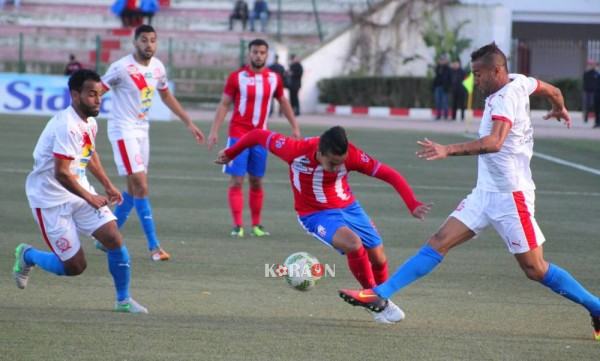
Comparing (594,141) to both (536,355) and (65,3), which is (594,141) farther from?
(65,3)

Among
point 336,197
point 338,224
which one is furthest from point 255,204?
point 338,224

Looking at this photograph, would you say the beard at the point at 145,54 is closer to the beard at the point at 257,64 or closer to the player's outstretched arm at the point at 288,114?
the beard at the point at 257,64

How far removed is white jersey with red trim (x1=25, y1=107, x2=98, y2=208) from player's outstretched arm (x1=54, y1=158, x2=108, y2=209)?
54mm

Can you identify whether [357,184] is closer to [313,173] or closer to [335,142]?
[313,173]

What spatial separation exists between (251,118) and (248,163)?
1.64 ft

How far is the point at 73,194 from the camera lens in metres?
8.12

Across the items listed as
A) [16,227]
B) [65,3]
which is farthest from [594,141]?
[65,3]

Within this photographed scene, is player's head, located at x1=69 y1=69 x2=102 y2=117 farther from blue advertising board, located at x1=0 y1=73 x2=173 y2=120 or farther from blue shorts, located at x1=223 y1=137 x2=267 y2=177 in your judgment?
blue advertising board, located at x1=0 y1=73 x2=173 y2=120

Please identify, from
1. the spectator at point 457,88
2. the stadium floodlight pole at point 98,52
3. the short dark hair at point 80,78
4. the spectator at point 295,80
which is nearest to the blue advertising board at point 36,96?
the spectator at point 295,80

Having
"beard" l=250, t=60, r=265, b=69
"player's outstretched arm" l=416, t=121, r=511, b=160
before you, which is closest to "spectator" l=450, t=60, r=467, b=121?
"beard" l=250, t=60, r=265, b=69

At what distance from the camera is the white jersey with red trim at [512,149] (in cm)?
782

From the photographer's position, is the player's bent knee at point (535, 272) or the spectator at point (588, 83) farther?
the spectator at point (588, 83)

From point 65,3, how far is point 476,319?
40527mm

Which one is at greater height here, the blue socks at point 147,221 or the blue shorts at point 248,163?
the blue shorts at point 248,163
